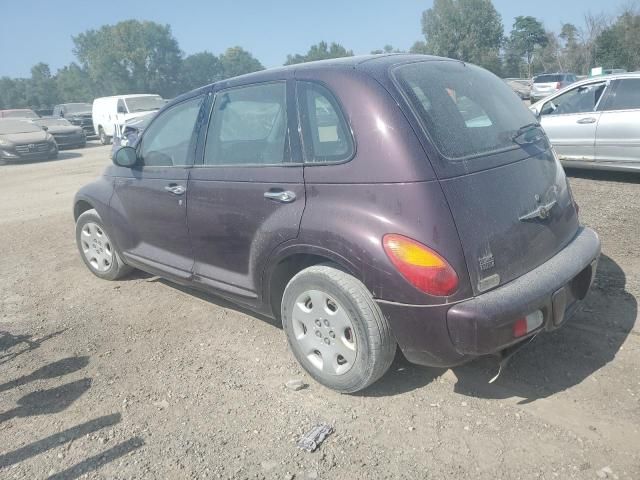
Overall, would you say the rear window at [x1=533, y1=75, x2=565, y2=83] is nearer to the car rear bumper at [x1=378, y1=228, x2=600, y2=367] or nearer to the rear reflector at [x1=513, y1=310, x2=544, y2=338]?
the car rear bumper at [x1=378, y1=228, x2=600, y2=367]

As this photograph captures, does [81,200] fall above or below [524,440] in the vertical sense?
above

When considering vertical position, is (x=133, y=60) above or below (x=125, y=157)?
above

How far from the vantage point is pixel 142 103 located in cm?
2114

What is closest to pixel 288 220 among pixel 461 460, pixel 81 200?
pixel 461 460

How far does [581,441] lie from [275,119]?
2.38 m

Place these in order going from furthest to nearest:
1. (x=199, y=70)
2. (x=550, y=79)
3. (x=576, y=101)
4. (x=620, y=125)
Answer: (x=199, y=70)
(x=550, y=79)
(x=576, y=101)
(x=620, y=125)

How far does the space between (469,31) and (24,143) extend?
200ft

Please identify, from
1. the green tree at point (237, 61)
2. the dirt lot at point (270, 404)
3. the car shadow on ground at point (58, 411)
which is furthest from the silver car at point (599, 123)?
the green tree at point (237, 61)

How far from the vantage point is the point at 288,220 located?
2.91 m

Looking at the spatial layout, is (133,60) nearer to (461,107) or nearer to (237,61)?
(237,61)

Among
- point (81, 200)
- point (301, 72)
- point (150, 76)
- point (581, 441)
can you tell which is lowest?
point (581, 441)

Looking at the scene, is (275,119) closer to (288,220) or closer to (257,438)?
(288,220)

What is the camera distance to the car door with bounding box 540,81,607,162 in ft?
24.1

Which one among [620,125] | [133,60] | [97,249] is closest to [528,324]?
[97,249]
